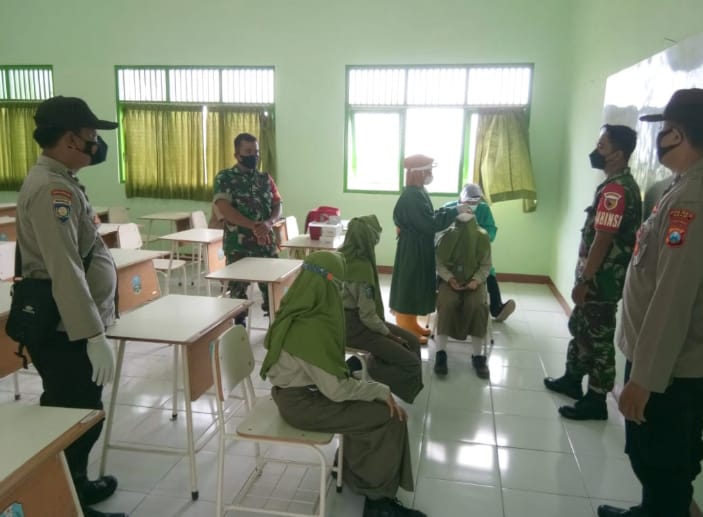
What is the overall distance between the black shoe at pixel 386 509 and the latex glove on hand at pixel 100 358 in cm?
113

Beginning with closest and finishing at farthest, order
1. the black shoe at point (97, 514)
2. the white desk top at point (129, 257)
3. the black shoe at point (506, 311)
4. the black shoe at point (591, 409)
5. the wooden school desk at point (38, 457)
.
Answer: the wooden school desk at point (38, 457), the black shoe at point (97, 514), the black shoe at point (591, 409), the white desk top at point (129, 257), the black shoe at point (506, 311)

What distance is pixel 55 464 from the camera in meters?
1.34

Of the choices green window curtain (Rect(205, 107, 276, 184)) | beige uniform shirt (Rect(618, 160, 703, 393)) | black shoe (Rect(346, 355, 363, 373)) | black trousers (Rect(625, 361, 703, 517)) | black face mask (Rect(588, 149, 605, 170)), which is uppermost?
green window curtain (Rect(205, 107, 276, 184))

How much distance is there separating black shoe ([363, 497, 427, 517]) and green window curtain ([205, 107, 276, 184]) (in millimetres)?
4999

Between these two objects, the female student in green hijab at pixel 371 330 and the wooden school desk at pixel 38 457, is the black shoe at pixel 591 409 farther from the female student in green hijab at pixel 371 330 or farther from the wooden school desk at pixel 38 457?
the wooden school desk at pixel 38 457

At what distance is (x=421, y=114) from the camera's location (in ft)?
20.1

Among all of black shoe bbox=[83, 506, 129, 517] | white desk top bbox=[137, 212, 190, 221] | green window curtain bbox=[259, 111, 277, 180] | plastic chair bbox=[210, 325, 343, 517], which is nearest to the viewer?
plastic chair bbox=[210, 325, 343, 517]

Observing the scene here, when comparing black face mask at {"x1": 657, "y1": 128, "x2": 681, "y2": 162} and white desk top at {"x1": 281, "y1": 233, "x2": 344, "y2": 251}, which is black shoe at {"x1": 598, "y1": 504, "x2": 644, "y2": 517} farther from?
white desk top at {"x1": 281, "y1": 233, "x2": 344, "y2": 251}

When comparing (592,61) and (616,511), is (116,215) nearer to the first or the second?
(592,61)

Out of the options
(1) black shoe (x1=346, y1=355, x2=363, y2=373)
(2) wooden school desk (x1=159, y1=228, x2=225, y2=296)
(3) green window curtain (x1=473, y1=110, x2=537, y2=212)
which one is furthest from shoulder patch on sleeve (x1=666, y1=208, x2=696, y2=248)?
(3) green window curtain (x1=473, y1=110, x2=537, y2=212)

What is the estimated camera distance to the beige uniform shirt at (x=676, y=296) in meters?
1.45

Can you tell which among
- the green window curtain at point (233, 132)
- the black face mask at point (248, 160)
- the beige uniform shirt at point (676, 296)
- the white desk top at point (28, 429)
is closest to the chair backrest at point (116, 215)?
the green window curtain at point (233, 132)

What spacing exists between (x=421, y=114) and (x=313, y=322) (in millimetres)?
4773

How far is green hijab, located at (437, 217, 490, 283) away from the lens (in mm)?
3520
